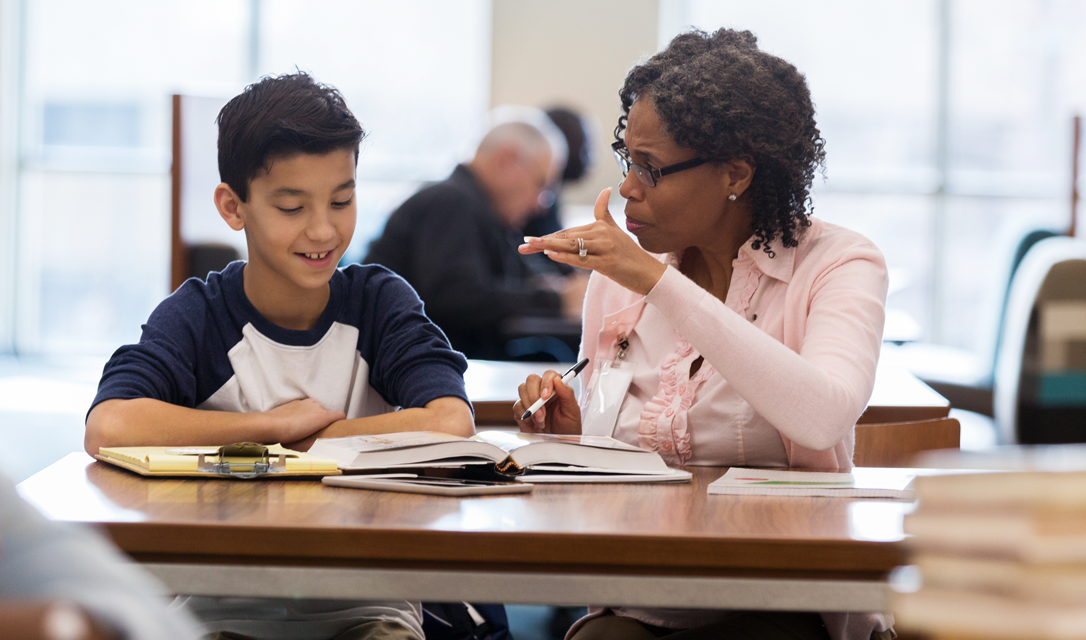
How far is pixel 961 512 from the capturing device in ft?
1.09

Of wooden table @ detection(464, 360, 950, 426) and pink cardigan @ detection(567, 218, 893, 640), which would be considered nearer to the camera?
pink cardigan @ detection(567, 218, 893, 640)

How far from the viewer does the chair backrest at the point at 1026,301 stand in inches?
127

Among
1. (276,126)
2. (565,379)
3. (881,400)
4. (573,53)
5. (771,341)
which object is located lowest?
(881,400)

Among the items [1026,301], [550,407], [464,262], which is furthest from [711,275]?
[1026,301]

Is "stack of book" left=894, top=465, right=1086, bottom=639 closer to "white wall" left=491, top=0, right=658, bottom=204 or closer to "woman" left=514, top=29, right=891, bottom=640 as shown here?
"woman" left=514, top=29, right=891, bottom=640

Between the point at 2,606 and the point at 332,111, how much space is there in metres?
1.20

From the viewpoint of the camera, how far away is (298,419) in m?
1.31

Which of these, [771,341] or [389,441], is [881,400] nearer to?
[771,341]

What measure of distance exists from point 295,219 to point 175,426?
1.11 feet

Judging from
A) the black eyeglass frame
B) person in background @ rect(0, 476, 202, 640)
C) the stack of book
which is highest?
the black eyeglass frame

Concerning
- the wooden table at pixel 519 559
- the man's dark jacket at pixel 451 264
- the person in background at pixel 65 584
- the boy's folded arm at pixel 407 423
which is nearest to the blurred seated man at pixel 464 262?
the man's dark jacket at pixel 451 264

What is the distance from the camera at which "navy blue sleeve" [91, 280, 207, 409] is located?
4.28ft

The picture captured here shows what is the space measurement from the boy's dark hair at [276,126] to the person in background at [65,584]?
3.55 feet

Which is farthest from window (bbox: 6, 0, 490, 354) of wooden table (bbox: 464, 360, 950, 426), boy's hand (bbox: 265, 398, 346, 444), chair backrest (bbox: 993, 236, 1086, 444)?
boy's hand (bbox: 265, 398, 346, 444)
